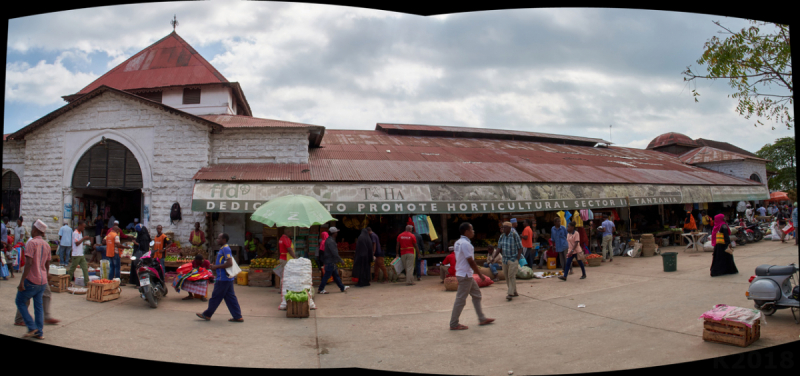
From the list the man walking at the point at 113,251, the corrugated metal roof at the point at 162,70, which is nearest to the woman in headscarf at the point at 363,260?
the man walking at the point at 113,251

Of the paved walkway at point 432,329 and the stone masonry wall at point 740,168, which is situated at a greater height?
the stone masonry wall at point 740,168

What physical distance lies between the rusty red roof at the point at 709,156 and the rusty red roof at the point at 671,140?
6.90 feet

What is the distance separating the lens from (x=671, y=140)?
33594mm

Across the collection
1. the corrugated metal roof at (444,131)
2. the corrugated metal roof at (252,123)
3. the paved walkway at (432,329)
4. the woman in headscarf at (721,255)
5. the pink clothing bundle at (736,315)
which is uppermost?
the corrugated metal roof at (444,131)

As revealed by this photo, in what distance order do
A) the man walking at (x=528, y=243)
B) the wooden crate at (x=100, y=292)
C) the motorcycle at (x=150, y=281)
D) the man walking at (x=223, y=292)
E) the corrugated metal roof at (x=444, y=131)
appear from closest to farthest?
the man walking at (x=223, y=292)
the motorcycle at (x=150, y=281)
the wooden crate at (x=100, y=292)
the man walking at (x=528, y=243)
the corrugated metal roof at (x=444, y=131)

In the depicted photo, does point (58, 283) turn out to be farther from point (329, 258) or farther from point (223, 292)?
point (329, 258)

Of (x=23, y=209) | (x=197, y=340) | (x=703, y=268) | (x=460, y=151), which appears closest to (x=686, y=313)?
(x=703, y=268)

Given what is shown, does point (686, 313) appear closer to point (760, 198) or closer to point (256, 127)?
point (256, 127)

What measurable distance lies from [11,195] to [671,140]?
3926cm

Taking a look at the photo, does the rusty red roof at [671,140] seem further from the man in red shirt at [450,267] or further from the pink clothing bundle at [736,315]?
the pink clothing bundle at [736,315]

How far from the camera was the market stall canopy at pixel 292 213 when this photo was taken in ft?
32.4

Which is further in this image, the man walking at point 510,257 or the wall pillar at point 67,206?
the wall pillar at point 67,206

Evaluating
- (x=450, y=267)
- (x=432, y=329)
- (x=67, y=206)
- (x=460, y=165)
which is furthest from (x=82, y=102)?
(x=432, y=329)

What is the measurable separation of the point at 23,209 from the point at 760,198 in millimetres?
34682
